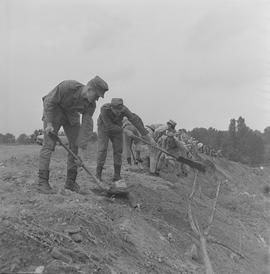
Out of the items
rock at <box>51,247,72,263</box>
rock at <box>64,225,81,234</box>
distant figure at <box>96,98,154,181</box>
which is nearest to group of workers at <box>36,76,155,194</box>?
distant figure at <box>96,98,154,181</box>

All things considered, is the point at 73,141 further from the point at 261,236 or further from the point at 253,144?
the point at 253,144

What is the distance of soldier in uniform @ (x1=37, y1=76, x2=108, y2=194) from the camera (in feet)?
20.9

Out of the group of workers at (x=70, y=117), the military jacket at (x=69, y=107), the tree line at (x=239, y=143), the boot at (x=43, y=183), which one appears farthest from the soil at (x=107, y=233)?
the tree line at (x=239, y=143)

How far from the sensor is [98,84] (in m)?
6.36

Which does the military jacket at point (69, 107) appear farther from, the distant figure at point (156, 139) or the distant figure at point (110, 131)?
the distant figure at point (156, 139)

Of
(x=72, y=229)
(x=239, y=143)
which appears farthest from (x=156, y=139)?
(x=239, y=143)

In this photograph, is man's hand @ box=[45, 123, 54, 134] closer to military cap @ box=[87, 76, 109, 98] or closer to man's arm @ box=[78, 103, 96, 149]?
man's arm @ box=[78, 103, 96, 149]

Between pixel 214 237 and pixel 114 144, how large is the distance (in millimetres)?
2166

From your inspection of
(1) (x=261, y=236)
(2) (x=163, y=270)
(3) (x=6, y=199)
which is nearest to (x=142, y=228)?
(2) (x=163, y=270)

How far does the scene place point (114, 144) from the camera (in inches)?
326

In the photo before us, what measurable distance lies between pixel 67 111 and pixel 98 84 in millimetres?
624

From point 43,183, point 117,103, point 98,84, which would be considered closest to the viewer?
point 98,84

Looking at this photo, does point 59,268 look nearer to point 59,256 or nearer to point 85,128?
point 59,256

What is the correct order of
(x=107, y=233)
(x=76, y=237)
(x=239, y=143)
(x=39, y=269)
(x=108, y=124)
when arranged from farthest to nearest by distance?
(x=239, y=143) → (x=108, y=124) → (x=107, y=233) → (x=76, y=237) → (x=39, y=269)
